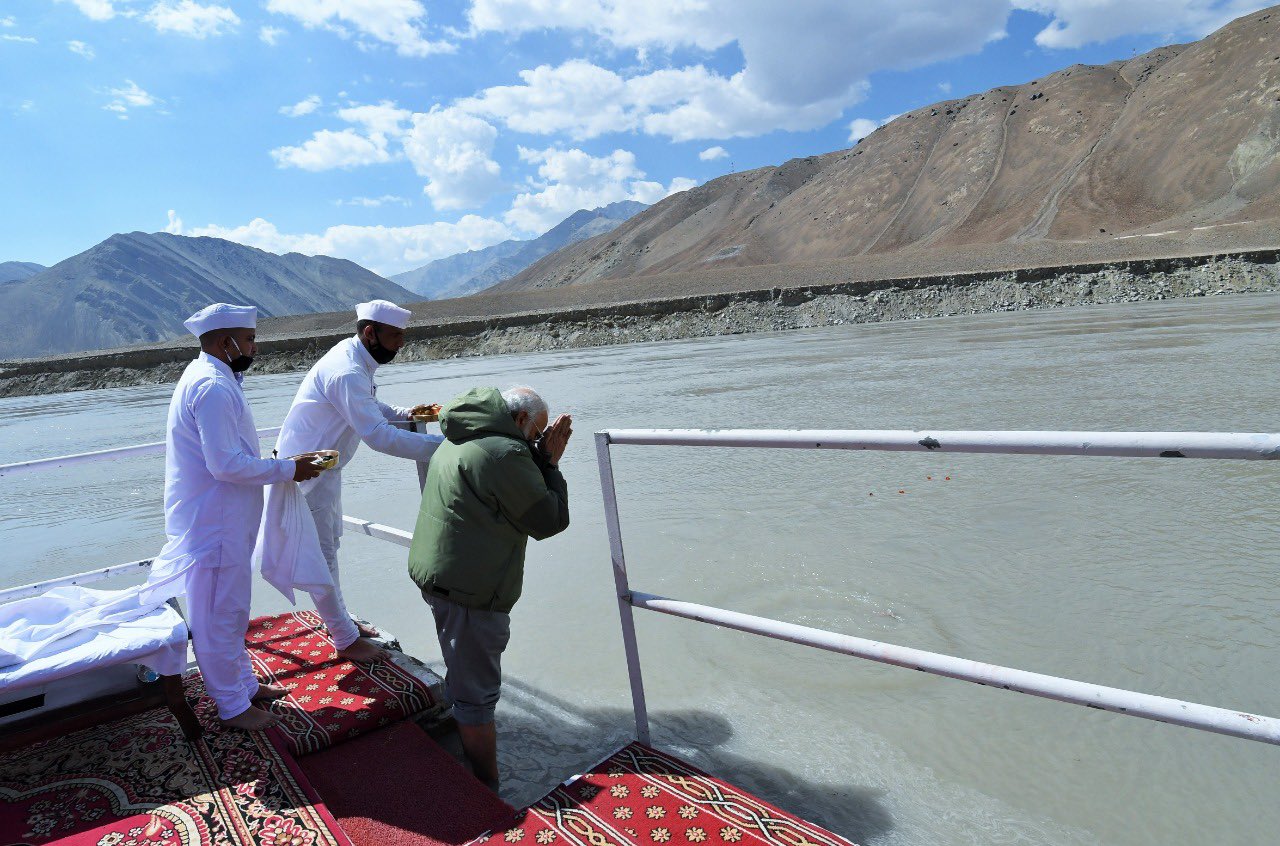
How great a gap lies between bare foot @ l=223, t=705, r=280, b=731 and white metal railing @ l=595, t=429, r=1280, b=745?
1.42m

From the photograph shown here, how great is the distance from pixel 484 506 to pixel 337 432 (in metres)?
1.36

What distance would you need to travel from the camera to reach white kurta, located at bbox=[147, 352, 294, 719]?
8.73 ft

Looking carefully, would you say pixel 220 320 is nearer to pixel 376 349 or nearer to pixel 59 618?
pixel 376 349

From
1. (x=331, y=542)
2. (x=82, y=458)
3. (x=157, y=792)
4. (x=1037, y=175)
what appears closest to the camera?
(x=157, y=792)

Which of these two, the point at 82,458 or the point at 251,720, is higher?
the point at 82,458

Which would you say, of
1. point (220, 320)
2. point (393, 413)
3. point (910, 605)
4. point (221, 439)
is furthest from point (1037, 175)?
point (221, 439)

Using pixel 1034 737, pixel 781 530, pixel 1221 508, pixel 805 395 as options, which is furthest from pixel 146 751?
pixel 805 395

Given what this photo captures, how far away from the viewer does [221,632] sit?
274 centimetres

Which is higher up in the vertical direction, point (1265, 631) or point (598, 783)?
point (598, 783)

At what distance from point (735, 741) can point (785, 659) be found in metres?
0.89

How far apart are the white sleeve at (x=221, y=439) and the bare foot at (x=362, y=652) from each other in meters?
0.97

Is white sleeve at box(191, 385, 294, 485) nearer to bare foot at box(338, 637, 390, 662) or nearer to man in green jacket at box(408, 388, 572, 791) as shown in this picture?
man in green jacket at box(408, 388, 572, 791)

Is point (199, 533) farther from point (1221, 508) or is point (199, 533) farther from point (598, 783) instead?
point (1221, 508)

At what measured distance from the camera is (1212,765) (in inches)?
112
